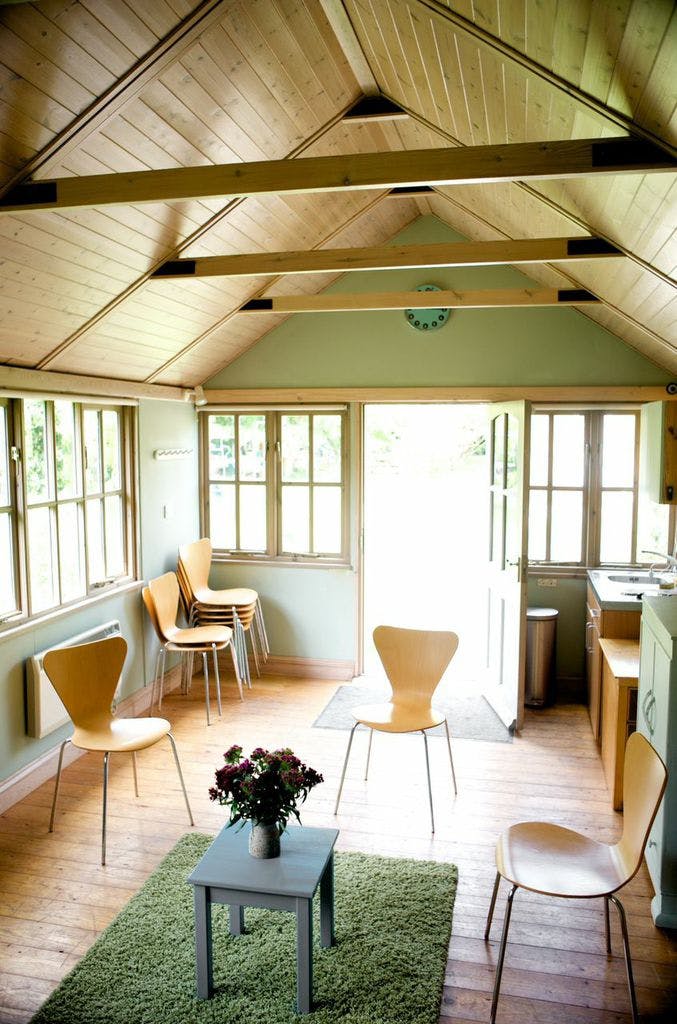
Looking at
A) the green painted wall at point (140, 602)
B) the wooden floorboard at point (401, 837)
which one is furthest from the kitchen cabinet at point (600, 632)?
the green painted wall at point (140, 602)

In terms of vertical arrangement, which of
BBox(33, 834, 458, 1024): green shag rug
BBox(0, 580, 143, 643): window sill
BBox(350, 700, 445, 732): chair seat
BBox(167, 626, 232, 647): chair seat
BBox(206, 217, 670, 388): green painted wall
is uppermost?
BBox(206, 217, 670, 388): green painted wall

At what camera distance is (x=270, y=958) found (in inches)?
113

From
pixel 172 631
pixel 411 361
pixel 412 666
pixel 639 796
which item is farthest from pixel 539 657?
pixel 639 796

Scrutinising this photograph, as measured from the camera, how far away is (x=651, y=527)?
5.64 metres

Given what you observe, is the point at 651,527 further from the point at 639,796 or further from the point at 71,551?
the point at 71,551

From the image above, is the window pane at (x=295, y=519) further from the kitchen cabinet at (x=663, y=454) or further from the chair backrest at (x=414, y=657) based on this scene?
the kitchen cabinet at (x=663, y=454)

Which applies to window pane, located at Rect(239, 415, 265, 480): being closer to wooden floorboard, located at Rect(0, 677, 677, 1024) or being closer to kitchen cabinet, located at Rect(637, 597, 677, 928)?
wooden floorboard, located at Rect(0, 677, 677, 1024)

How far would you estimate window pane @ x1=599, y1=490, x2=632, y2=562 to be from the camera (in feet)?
18.8

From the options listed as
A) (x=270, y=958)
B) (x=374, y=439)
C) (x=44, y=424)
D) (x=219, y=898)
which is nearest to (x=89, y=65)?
(x=44, y=424)

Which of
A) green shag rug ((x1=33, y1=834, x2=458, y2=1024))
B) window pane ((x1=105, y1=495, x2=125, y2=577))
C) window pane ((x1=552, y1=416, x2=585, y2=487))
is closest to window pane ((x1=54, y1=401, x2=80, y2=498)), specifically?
window pane ((x1=105, y1=495, x2=125, y2=577))

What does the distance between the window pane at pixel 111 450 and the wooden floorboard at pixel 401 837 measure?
5.40 ft

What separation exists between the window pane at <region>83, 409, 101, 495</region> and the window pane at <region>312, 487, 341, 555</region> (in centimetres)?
183

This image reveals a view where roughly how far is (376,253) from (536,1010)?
3.32 m

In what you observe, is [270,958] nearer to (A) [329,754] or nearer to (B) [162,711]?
(A) [329,754]
